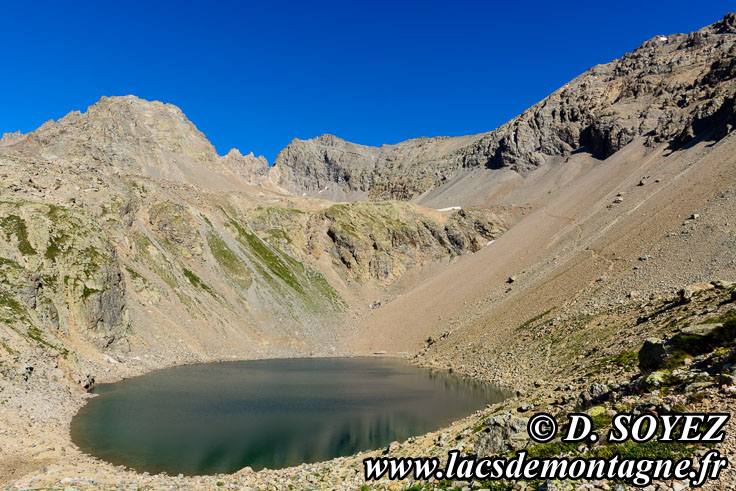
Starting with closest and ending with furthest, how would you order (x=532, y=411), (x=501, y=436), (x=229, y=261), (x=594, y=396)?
1. (x=501, y=436)
2. (x=594, y=396)
3. (x=532, y=411)
4. (x=229, y=261)

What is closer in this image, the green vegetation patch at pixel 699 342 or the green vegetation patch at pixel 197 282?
the green vegetation patch at pixel 699 342

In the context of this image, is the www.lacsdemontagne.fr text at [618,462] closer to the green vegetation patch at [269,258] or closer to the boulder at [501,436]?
the boulder at [501,436]

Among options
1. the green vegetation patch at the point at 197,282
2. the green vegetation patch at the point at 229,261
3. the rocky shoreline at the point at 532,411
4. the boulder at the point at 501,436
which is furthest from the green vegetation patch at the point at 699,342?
the green vegetation patch at the point at 229,261

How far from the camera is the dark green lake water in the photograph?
90.5ft

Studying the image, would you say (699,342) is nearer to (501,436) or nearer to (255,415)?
(501,436)

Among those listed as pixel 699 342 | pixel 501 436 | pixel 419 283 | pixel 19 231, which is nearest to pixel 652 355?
pixel 699 342

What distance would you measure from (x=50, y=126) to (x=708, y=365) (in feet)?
791

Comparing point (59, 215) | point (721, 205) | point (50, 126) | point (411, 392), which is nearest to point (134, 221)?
point (59, 215)

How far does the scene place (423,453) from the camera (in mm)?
21000

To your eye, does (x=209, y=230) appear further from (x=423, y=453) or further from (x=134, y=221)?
(x=423, y=453)

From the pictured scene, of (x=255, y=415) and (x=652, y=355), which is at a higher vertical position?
(x=652, y=355)

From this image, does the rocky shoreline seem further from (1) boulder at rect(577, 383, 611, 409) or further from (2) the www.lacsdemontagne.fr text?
(2) the www.lacsdemontagne.fr text

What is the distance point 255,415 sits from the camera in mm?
37906

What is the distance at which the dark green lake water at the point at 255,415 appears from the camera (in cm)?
2759
